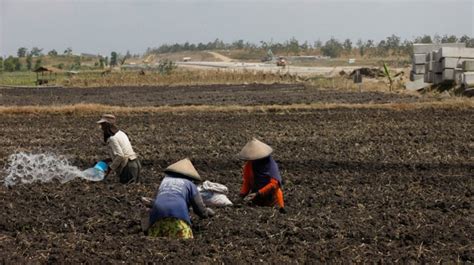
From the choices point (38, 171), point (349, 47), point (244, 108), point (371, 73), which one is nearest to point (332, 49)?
point (349, 47)

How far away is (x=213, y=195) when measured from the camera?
26.9ft

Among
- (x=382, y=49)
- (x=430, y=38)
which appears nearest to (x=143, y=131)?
(x=430, y=38)

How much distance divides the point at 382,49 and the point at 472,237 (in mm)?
75697

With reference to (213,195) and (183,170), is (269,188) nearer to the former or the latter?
(213,195)

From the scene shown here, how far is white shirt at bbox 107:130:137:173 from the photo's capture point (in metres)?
9.59

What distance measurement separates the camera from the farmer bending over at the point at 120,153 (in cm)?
961

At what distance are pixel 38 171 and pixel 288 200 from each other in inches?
156

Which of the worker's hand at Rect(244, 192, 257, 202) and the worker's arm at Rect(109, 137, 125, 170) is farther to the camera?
the worker's arm at Rect(109, 137, 125, 170)

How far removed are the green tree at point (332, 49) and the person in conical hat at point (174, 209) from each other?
81.2 m

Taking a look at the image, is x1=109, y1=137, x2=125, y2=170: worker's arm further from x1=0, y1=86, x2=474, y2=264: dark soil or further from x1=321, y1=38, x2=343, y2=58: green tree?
x1=321, y1=38, x2=343, y2=58: green tree

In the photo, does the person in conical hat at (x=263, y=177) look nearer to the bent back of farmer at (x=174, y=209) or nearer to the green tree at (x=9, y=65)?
the bent back of farmer at (x=174, y=209)

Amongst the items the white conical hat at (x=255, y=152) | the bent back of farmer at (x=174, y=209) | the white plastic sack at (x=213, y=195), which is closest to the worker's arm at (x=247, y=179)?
the white conical hat at (x=255, y=152)

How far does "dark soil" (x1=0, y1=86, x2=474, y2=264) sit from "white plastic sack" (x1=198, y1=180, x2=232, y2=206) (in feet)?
0.85

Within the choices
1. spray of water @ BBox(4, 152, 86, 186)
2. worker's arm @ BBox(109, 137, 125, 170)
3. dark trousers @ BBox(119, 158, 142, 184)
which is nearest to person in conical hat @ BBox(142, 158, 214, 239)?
worker's arm @ BBox(109, 137, 125, 170)
